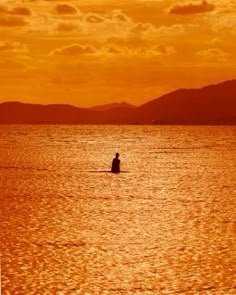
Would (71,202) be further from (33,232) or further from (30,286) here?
(30,286)

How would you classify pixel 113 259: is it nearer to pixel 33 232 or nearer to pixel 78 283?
pixel 78 283

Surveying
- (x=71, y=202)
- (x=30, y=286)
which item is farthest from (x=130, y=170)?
(x=30, y=286)

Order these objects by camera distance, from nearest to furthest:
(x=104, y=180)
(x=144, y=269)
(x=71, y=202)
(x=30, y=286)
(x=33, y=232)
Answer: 1. (x=30, y=286)
2. (x=144, y=269)
3. (x=33, y=232)
4. (x=71, y=202)
5. (x=104, y=180)

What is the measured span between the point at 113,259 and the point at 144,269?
2938mm

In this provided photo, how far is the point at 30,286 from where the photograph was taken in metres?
33.0

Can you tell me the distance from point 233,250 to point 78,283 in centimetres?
1138

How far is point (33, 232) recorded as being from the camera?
4709cm

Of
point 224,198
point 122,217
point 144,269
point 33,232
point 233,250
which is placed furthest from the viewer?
point 224,198

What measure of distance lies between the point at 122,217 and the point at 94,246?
11.5m

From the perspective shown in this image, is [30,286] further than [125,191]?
No

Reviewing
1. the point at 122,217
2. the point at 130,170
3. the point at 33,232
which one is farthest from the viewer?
the point at 130,170

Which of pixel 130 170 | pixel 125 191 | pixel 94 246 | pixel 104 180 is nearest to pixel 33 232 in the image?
pixel 94 246

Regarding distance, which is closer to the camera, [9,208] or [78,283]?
[78,283]

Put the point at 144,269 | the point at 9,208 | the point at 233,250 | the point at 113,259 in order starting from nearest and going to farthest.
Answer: the point at 144,269
the point at 113,259
the point at 233,250
the point at 9,208
